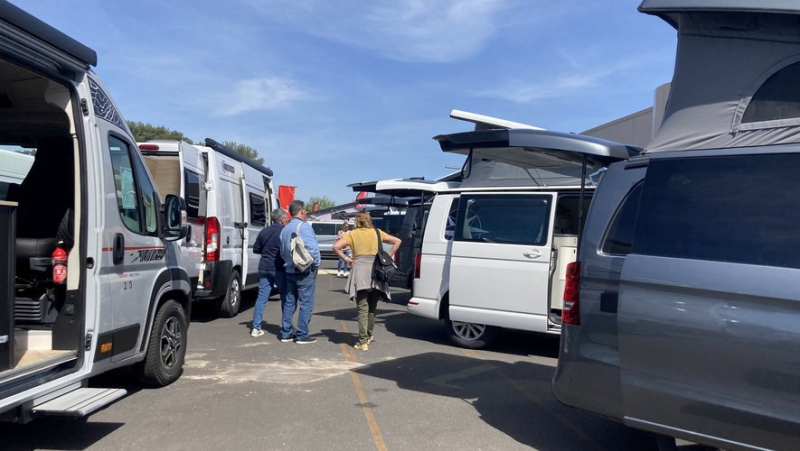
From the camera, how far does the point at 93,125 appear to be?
446 centimetres

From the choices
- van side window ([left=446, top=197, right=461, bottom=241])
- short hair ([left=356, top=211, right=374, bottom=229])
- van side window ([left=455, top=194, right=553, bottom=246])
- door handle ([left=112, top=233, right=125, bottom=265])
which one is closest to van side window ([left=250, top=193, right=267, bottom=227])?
short hair ([left=356, top=211, right=374, bottom=229])

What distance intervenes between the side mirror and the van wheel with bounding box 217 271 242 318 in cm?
389

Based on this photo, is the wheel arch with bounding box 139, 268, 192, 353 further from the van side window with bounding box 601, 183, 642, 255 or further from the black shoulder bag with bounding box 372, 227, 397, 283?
the van side window with bounding box 601, 183, 642, 255

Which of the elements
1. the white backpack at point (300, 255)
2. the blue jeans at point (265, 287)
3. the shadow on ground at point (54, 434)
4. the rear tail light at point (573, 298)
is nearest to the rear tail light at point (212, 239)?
the blue jeans at point (265, 287)

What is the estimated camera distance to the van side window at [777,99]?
3387mm

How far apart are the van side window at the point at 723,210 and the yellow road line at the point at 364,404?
2310 mm

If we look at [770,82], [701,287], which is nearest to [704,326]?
[701,287]

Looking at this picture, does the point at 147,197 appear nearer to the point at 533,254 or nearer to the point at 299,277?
the point at 299,277

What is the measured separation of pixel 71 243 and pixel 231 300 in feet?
17.6

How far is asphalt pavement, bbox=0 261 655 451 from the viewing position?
4.52 m

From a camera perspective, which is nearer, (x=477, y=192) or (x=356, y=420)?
(x=356, y=420)

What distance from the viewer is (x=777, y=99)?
3.45 meters

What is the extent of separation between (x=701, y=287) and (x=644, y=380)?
645 millimetres

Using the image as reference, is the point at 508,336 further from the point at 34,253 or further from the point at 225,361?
the point at 34,253
